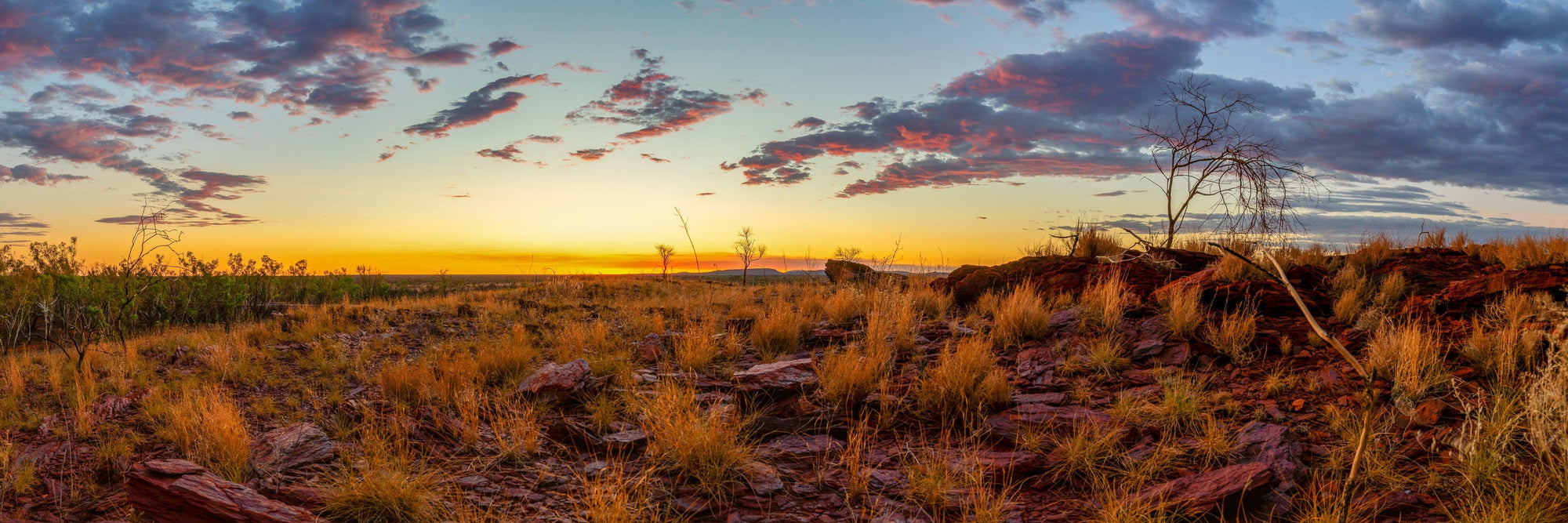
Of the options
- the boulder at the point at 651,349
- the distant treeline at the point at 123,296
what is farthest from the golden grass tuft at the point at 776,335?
the distant treeline at the point at 123,296

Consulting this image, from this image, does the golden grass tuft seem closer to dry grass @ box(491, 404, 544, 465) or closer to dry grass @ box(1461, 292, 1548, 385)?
dry grass @ box(491, 404, 544, 465)

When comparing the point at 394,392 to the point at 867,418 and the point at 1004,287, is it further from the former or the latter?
the point at 1004,287

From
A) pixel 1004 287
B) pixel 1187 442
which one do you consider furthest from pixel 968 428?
→ pixel 1004 287

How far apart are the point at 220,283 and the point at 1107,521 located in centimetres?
2689

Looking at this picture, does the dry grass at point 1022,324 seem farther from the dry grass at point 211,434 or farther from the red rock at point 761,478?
the dry grass at point 211,434

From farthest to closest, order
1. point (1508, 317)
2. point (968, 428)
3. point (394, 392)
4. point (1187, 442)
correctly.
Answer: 1. point (394, 392)
2. point (1508, 317)
3. point (968, 428)
4. point (1187, 442)

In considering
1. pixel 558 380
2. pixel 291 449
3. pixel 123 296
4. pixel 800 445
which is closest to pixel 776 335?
pixel 558 380

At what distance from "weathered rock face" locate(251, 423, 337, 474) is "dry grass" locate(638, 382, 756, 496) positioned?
2560 mm

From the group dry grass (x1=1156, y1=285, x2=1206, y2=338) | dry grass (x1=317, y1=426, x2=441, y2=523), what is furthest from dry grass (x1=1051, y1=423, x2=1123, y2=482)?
dry grass (x1=317, y1=426, x2=441, y2=523)

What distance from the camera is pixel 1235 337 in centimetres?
672

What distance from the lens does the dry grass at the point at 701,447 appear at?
16.0 feet

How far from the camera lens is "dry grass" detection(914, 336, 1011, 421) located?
5.96 meters

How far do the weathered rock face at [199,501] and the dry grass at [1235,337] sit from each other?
296 inches

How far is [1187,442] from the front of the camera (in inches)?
195
